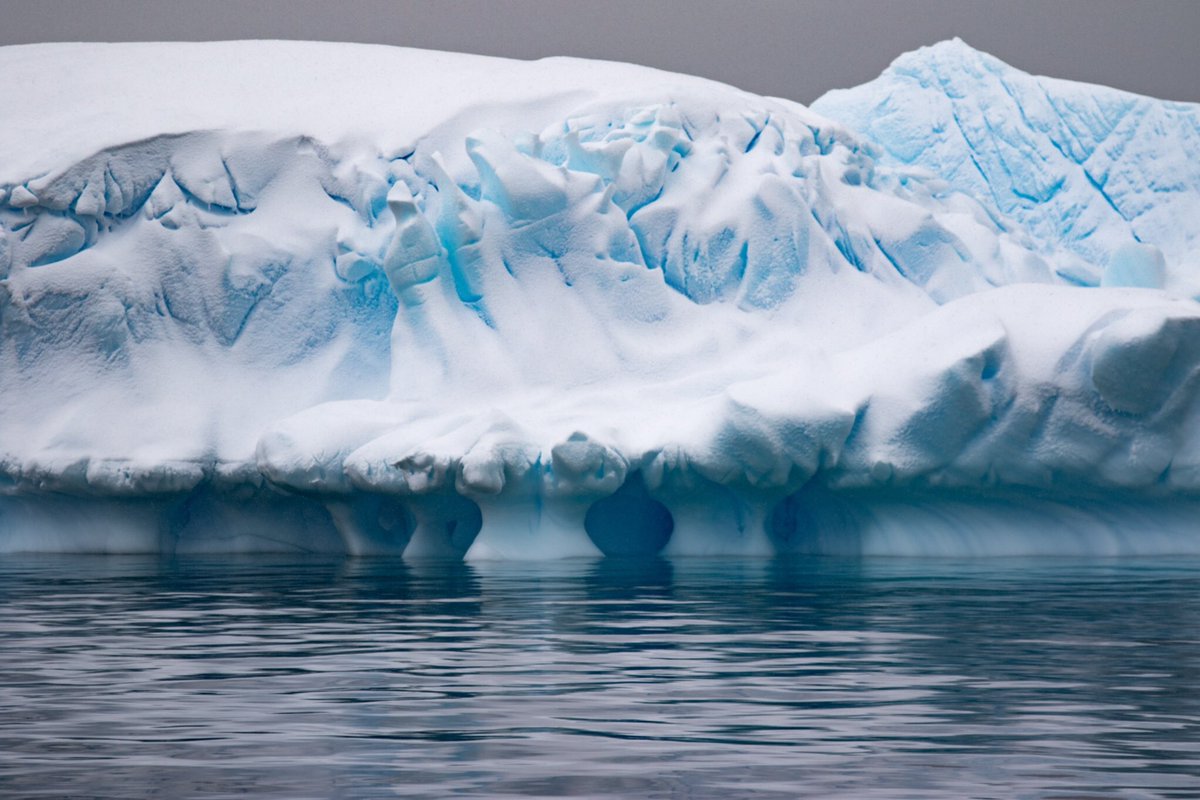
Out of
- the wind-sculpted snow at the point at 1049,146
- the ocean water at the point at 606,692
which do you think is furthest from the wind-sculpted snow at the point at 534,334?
the ocean water at the point at 606,692

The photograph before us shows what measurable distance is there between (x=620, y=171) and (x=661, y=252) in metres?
1.11

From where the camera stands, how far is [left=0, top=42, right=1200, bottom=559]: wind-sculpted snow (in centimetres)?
1623

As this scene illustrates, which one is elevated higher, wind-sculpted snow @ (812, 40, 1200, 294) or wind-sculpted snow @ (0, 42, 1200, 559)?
wind-sculpted snow @ (812, 40, 1200, 294)

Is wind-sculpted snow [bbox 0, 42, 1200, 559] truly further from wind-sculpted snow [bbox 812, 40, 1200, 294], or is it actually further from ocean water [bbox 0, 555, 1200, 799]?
ocean water [bbox 0, 555, 1200, 799]

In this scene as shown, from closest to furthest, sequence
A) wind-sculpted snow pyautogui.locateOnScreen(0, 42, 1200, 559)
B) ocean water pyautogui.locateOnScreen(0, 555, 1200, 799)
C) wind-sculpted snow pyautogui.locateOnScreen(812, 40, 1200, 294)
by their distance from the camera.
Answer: ocean water pyautogui.locateOnScreen(0, 555, 1200, 799) → wind-sculpted snow pyautogui.locateOnScreen(0, 42, 1200, 559) → wind-sculpted snow pyautogui.locateOnScreen(812, 40, 1200, 294)

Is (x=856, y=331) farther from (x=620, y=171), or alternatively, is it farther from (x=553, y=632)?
(x=553, y=632)

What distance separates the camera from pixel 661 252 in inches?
821

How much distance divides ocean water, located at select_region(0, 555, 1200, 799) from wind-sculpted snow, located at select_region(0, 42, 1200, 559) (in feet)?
13.3

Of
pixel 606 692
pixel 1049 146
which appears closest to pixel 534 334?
pixel 1049 146

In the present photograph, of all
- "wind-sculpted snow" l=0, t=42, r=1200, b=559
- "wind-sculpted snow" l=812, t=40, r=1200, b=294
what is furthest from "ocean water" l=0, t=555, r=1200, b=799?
"wind-sculpted snow" l=812, t=40, r=1200, b=294

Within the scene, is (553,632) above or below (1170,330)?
below

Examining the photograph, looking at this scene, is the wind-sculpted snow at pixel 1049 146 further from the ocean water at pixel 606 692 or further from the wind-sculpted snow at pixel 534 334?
the ocean water at pixel 606 692

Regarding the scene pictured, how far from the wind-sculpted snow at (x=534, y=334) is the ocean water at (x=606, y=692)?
13.3 feet

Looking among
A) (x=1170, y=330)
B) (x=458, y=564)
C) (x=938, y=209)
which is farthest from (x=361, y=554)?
(x=938, y=209)
